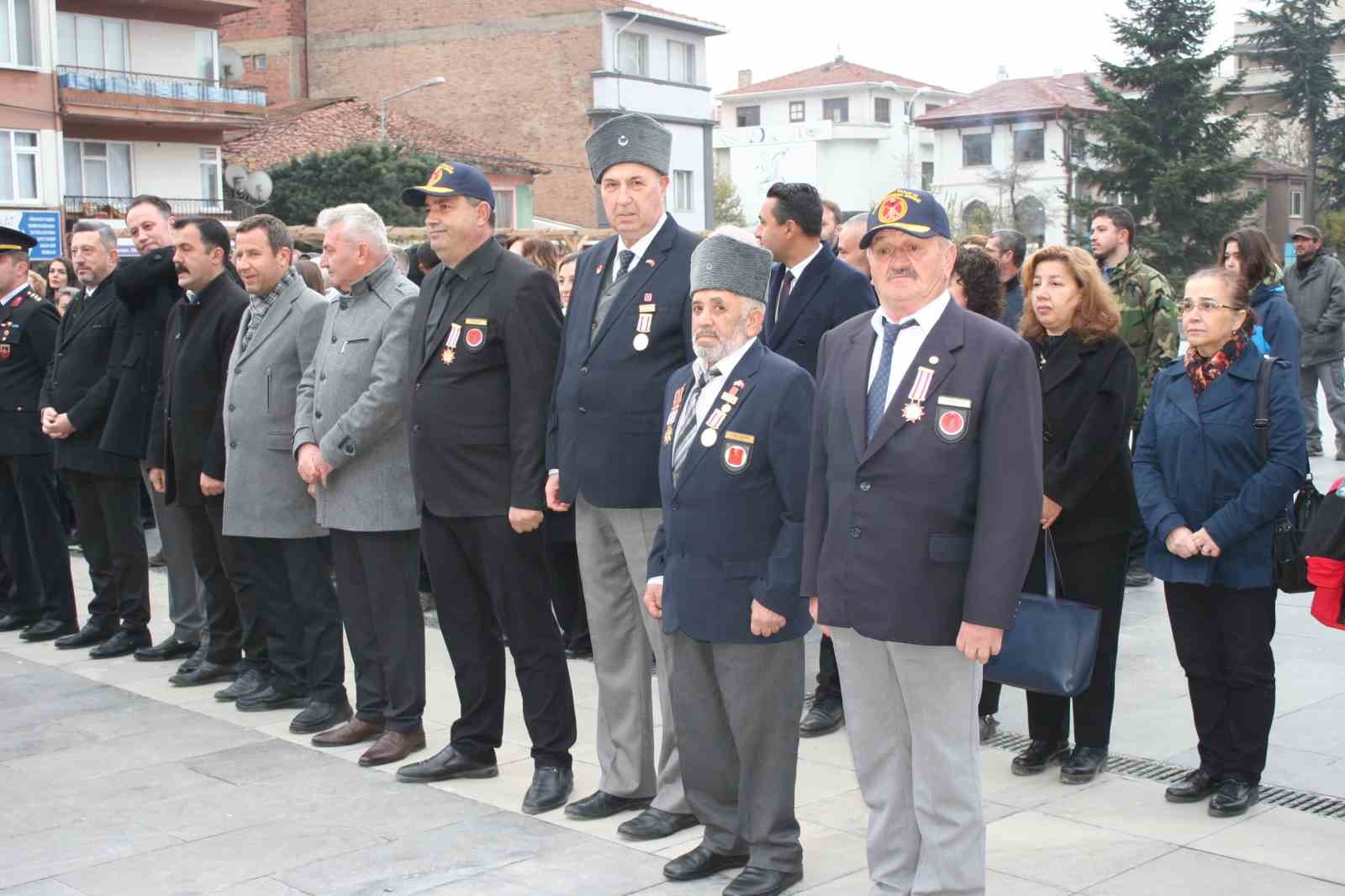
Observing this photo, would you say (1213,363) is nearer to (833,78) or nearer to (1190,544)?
(1190,544)

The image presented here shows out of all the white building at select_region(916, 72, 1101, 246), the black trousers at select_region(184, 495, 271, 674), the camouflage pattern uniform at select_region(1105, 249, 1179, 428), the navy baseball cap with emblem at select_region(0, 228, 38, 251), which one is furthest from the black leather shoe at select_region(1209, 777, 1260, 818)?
the white building at select_region(916, 72, 1101, 246)

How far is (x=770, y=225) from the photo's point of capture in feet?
20.8

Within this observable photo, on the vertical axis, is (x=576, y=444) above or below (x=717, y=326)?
below

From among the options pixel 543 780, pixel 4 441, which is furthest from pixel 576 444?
pixel 4 441

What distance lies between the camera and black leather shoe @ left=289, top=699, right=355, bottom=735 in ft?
21.9

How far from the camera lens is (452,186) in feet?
19.0

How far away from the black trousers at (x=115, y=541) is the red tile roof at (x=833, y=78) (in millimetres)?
83909

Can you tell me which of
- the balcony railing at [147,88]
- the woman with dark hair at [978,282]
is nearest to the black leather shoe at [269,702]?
the woman with dark hair at [978,282]

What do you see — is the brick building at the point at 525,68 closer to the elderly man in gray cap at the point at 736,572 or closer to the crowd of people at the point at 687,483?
the crowd of people at the point at 687,483

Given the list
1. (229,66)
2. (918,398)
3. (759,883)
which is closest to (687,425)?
(918,398)

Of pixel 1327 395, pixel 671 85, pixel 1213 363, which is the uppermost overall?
pixel 671 85

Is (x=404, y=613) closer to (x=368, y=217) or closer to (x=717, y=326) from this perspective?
(x=368, y=217)

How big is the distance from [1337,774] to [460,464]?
3.47m

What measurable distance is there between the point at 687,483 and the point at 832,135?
8274cm
